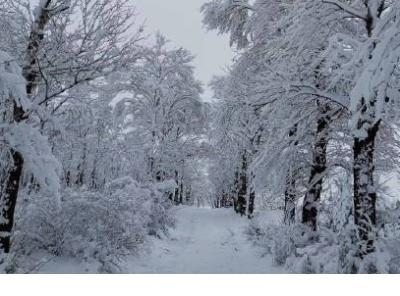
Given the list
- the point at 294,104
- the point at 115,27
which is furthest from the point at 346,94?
the point at 115,27

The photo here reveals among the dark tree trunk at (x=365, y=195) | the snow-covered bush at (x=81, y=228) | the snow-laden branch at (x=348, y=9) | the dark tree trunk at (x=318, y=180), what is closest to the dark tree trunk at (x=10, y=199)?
the snow-covered bush at (x=81, y=228)

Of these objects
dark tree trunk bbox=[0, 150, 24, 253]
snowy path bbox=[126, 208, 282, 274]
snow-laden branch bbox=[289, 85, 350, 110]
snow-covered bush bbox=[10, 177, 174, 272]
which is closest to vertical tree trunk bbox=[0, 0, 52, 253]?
dark tree trunk bbox=[0, 150, 24, 253]

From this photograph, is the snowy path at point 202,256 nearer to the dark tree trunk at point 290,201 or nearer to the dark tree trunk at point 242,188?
the dark tree trunk at point 290,201

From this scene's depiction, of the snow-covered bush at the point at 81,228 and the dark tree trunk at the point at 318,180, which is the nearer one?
the snow-covered bush at the point at 81,228

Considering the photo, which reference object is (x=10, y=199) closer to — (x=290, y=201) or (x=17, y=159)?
(x=17, y=159)

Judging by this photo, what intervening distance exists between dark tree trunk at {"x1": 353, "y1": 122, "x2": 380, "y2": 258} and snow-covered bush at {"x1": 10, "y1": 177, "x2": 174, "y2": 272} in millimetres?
3529

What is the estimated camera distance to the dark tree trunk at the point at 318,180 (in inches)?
325

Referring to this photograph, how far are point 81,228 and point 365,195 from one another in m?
4.38

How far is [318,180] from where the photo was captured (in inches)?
332

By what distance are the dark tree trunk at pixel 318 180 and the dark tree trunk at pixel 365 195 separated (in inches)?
82.0

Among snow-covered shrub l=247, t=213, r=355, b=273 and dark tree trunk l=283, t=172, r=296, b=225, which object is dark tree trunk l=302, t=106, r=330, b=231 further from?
snow-covered shrub l=247, t=213, r=355, b=273

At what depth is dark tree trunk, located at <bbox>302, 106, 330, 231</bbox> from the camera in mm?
8266
